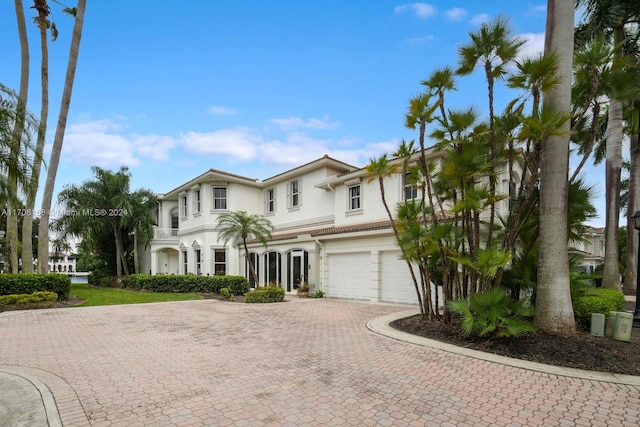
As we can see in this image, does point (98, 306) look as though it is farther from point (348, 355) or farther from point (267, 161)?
point (267, 161)

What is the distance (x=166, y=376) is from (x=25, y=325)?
302 inches

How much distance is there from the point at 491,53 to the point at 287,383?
808 cm

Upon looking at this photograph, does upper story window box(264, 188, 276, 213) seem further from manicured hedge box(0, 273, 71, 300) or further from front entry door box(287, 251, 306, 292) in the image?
manicured hedge box(0, 273, 71, 300)

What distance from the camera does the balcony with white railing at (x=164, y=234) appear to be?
1088 inches

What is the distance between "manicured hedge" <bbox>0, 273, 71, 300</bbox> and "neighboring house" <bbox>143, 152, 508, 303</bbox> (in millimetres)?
8567

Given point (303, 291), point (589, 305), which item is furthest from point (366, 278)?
point (589, 305)

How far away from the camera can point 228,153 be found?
28500 mm

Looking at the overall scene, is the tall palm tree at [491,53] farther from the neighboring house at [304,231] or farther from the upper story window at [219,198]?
the upper story window at [219,198]

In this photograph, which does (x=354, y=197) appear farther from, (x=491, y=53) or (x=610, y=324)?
(x=610, y=324)

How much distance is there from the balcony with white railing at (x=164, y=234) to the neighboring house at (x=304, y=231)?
0.24 feet

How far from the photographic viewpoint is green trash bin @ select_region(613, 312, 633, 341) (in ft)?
23.6

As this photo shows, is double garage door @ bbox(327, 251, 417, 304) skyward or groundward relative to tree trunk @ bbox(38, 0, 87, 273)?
groundward

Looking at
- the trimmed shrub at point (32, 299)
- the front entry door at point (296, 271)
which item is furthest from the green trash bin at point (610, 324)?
the trimmed shrub at point (32, 299)

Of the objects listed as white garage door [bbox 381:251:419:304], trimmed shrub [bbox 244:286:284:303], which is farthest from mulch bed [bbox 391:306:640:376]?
trimmed shrub [bbox 244:286:284:303]
